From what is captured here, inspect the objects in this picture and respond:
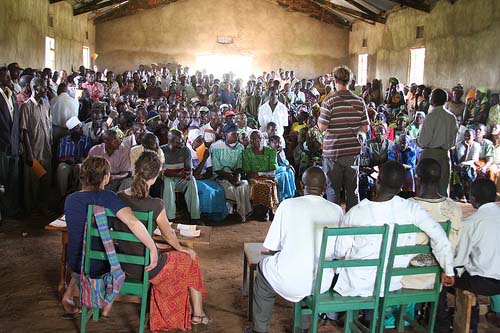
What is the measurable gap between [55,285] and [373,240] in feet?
8.86

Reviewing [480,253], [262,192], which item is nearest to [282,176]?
[262,192]

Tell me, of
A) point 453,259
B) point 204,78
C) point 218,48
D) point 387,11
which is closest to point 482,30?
point 387,11

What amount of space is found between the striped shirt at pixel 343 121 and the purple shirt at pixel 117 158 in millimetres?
2323

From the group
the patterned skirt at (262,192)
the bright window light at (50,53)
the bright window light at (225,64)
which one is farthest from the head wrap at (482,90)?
the bright window light at (225,64)

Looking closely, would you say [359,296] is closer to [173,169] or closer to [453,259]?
[453,259]

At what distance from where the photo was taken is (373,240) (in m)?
3.02

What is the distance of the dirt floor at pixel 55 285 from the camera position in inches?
146

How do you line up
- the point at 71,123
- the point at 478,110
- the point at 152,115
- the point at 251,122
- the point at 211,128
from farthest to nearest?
the point at 251,122, the point at 478,110, the point at 152,115, the point at 211,128, the point at 71,123

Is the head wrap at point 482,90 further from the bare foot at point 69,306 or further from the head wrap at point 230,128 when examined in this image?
the bare foot at point 69,306

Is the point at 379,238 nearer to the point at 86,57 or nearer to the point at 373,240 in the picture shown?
the point at 373,240

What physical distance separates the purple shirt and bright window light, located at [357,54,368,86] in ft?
41.4

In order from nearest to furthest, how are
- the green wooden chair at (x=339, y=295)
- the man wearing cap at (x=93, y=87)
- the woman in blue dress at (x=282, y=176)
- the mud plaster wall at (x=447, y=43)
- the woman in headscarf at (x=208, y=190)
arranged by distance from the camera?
the green wooden chair at (x=339, y=295)
the woman in headscarf at (x=208, y=190)
the woman in blue dress at (x=282, y=176)
the mud plaster wall at (x=447, y=43)
the man wearing cap at (x=93, y=87)

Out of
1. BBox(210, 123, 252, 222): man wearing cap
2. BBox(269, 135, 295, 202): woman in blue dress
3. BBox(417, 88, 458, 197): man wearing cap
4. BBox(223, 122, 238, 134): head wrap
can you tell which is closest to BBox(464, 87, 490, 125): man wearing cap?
BBox(417, 88, 458, 197): man wearing cap

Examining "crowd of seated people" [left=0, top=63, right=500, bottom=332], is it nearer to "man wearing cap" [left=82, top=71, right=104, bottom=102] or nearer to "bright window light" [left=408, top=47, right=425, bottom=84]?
"man wearing cap" [left=82, top=71, right=104, bottom=102]
